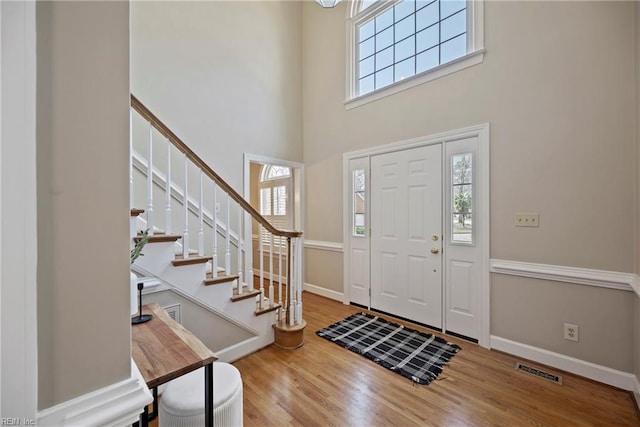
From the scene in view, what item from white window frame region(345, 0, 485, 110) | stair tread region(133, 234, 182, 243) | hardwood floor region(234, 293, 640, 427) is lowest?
hardwood floor region(234, 293, 640, 427)

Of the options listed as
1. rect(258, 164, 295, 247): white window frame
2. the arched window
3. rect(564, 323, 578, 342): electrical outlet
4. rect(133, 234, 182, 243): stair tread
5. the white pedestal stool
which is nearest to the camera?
the white pedestal stool

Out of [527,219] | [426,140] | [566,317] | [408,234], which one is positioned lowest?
[566,317]

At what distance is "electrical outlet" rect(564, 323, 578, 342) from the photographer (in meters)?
2.11

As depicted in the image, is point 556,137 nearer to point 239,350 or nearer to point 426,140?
point 426,140

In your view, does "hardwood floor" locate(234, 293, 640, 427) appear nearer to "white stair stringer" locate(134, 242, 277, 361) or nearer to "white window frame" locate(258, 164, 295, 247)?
"white stair stringer" locate(134, 242, 277, 361)

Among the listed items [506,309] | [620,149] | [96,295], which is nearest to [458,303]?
[506,309]

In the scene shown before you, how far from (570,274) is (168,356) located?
110 inches

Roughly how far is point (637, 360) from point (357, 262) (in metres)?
2.42

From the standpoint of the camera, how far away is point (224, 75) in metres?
3.43

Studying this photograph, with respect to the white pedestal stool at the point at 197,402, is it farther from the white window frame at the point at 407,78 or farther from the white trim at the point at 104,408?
the white window frame at the point at 407,78

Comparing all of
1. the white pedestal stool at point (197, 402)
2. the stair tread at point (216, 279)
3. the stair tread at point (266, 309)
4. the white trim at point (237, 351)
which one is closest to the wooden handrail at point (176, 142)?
the stair tread at point (216, 279)

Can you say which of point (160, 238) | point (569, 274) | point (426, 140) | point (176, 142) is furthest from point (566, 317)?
point (176, 142)

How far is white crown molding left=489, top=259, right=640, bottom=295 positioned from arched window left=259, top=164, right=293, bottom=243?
306 cm

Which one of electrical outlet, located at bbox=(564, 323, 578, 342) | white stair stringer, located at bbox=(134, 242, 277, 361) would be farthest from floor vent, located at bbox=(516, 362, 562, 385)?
white stair stringer, located at bbox=(134, 242, 277, 361)
